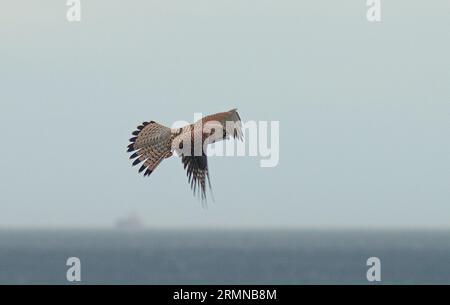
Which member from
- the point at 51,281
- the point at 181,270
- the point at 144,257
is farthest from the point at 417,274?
the point at 144,257

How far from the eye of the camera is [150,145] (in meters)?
16.5

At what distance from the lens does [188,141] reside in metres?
15.8

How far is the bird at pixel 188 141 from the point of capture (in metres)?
15.3

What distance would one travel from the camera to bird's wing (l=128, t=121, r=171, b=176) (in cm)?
1625

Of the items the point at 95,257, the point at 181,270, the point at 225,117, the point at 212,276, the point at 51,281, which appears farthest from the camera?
the point at 95,257

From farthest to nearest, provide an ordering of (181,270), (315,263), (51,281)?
1. (315,263)
2. (181,270)
3. (51,281)

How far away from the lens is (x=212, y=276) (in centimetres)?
9481

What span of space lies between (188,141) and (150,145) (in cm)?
87

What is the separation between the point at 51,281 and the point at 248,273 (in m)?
17.4

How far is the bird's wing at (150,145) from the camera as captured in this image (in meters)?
16.2
